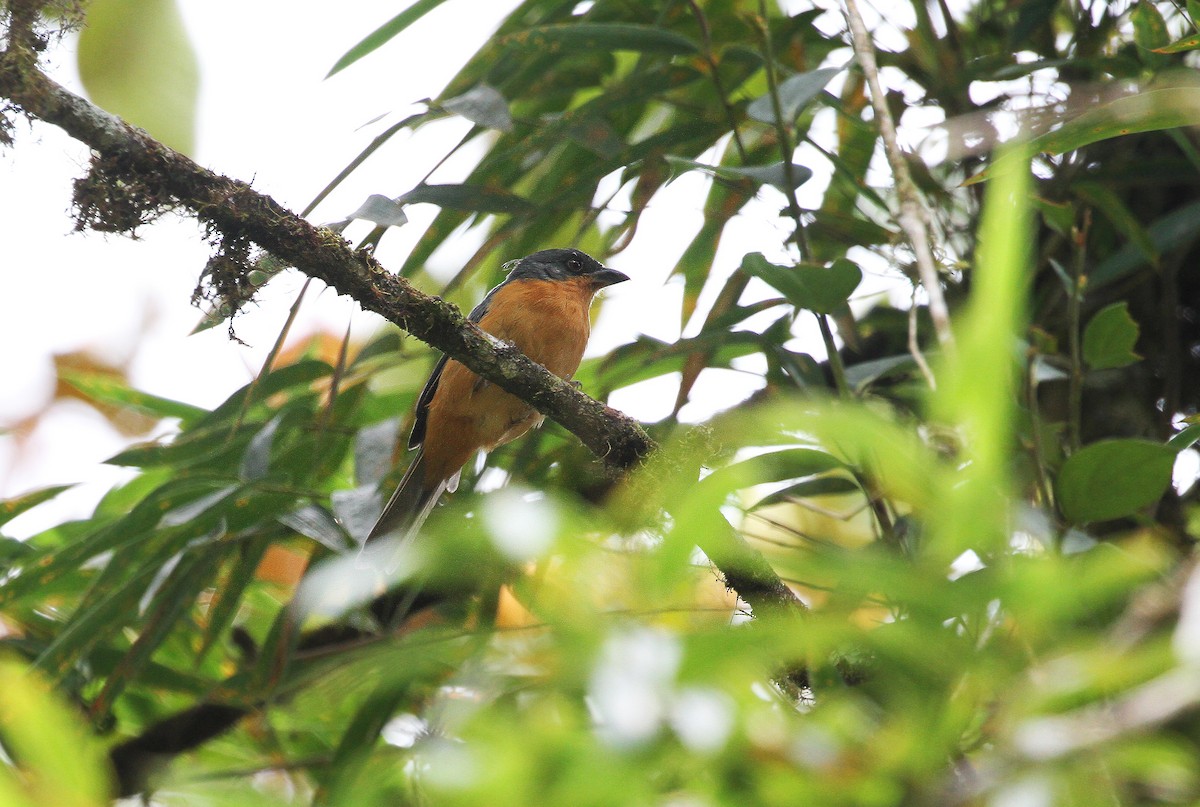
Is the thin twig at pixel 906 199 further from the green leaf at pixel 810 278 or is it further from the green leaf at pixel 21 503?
the green leaf at pixel 21 503

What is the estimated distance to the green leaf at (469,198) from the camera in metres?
2.97

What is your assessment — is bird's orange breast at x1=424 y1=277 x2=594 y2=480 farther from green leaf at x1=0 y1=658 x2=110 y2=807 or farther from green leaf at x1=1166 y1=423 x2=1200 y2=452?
green leaf at x1=0 y1=658 x2=110 y2=807

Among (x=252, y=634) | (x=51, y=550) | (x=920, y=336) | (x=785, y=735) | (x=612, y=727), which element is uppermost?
(x=612, y=727)

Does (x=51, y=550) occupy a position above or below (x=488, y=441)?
above

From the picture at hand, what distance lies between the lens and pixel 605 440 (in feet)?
8.42

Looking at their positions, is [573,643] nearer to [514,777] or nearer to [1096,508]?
[514,777]

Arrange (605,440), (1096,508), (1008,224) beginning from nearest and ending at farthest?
(1008,224)
(1096,508)
(605,440)

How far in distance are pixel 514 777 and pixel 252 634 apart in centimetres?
356

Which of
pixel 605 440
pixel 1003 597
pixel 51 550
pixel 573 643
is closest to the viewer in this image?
pixel 1003 597

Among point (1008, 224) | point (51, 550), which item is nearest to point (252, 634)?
point (51, 550)

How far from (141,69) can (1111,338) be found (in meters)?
2.94

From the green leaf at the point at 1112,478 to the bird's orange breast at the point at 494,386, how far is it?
6.50 feet

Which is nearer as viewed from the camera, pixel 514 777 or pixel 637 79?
pixel 514 777

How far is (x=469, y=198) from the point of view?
10.1 ft
